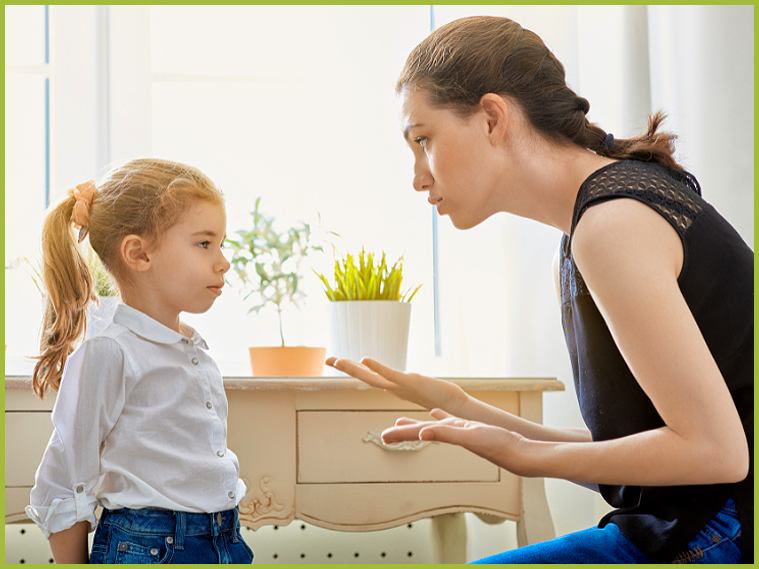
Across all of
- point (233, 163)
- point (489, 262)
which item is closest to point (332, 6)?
point (233, 163)

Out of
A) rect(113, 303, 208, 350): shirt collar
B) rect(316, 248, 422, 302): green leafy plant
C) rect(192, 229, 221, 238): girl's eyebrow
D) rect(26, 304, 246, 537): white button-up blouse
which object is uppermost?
rect(192, 229, 221, 238): girl's eyebrow

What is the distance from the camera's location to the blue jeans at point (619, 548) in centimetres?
66

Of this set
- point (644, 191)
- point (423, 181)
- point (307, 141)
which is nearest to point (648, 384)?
point (644, 191)

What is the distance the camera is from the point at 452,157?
82 cm

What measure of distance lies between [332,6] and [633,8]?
2.72 ft

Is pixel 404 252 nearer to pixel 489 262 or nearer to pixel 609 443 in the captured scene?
pixel 489 262

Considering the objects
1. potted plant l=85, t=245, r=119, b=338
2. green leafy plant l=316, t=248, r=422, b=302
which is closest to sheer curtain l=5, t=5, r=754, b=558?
green leafy plant l=316, t=248, r=422, b=302

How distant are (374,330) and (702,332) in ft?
2.50

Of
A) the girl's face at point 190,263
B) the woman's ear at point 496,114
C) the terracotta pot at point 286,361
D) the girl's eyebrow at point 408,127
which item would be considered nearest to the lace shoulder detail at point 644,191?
the woman's ear at point 496,114

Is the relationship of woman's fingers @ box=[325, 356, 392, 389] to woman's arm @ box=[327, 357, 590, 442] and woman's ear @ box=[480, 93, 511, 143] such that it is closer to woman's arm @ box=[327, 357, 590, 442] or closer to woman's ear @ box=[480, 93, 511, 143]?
woman's arm @ box=[327, 357, 590, 442]

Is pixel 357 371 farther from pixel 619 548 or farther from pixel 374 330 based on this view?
pixel 374 330

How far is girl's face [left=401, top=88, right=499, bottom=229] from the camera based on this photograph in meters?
0.81

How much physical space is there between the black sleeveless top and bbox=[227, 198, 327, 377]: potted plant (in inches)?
31.0

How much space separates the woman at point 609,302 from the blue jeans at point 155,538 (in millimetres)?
→ 304
